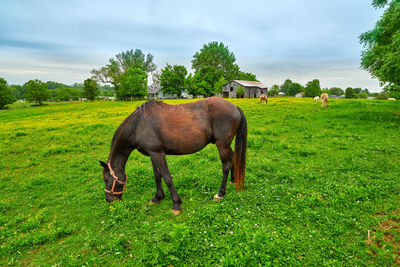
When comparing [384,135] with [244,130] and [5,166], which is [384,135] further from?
[5,166]

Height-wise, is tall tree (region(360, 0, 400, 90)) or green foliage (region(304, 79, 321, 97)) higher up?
green foliage (region(304, 79, 321, 97))

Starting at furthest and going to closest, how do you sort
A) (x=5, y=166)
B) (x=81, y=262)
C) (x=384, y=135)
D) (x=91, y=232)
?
(x=384, y=135), (x=5, y=166), (x=91, y=232), (x=81, y=262)

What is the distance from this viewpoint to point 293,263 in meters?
2.82

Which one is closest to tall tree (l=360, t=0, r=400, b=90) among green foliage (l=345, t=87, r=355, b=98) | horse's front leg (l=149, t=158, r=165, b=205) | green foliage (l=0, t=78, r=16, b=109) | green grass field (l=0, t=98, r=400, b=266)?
green grass field (l=0, t=98, r=400, b=266)

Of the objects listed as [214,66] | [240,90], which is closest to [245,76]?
[214,66]

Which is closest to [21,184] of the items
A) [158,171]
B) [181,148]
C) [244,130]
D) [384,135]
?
[158,171]

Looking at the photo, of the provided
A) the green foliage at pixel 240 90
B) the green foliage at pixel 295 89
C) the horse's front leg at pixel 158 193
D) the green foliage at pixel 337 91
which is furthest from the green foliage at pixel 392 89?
the green foliage at pixel 337 91

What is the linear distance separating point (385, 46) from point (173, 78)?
55.6m

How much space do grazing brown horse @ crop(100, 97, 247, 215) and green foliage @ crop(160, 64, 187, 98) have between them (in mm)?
60018

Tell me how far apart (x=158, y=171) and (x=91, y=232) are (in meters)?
1.96

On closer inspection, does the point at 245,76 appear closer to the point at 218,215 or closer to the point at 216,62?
the point at 216,62

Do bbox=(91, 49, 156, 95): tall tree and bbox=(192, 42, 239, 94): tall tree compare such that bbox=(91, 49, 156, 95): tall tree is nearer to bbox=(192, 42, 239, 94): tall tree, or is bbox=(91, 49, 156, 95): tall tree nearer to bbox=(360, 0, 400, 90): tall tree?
bbox=(192, 42, 239, 94): tall tree

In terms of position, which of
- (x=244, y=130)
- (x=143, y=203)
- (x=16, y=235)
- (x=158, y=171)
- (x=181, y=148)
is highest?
(x=244, y=130)

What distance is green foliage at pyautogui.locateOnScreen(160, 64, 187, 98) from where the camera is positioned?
202 feet
